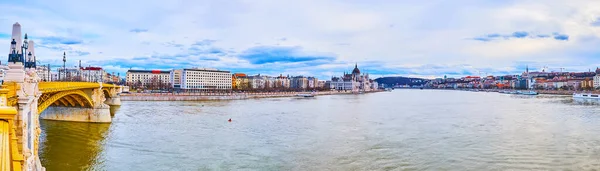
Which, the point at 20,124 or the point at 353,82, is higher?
the point at 353,82

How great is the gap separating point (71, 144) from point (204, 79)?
111080 millimetres

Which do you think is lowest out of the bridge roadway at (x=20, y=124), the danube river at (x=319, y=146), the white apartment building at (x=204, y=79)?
the danube river at (x=319, y=146)

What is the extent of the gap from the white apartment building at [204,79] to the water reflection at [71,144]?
9745 cm

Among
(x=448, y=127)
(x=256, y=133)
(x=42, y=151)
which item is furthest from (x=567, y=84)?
(x=42, y=151)

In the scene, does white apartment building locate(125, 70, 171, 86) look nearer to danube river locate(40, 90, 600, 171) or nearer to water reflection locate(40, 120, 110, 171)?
water reflection locate(40, 120, 110, 171)

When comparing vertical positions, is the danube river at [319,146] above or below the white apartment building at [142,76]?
below

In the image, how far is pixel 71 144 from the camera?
17.6m

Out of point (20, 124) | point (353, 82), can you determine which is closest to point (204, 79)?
point (353, 82)

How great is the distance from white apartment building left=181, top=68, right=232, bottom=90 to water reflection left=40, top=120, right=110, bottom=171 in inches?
3837

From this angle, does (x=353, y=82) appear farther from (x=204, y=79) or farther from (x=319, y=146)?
(x=319, y=146)

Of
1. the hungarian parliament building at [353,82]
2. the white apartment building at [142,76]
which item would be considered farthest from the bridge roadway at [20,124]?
the hungarian parliament building at [353,82]

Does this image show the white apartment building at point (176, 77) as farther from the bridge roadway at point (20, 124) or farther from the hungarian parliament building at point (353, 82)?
the bridge roadway at point (20, 124)

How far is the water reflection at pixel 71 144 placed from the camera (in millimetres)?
13863

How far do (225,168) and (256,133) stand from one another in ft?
28.6
